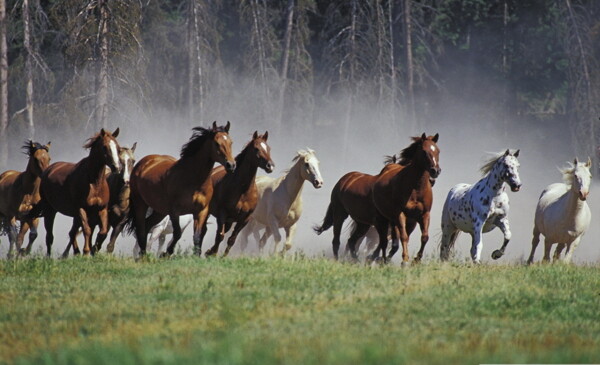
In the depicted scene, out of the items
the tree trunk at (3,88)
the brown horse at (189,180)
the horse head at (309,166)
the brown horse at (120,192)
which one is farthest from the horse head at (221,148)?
the tree trunk at (3,88)

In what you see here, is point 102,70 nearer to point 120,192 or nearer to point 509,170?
point 120,192

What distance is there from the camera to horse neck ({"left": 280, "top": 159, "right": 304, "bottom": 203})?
22750 millimetres

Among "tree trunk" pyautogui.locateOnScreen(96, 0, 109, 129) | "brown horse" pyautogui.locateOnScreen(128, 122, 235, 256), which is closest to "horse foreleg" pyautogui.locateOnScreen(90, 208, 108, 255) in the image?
"brown horse" pyautogui.locateOnScreen(128, 122, 235, 256)

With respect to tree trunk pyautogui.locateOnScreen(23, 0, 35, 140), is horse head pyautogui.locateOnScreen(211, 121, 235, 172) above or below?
below

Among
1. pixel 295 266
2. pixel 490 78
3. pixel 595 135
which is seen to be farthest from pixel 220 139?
pixel 490 78

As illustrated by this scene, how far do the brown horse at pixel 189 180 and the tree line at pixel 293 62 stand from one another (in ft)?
62.8

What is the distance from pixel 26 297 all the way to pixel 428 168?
24.4 feet

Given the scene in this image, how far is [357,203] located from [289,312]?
9602mm

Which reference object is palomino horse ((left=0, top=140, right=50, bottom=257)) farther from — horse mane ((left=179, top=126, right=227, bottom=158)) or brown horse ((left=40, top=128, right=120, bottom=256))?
horse mane ((left=179, top=126, right=227, bottom=158))

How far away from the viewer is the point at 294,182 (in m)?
22.8

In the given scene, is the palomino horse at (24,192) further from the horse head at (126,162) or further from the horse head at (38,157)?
the horse head at (126,162)

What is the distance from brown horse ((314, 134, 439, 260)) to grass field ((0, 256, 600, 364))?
345cm

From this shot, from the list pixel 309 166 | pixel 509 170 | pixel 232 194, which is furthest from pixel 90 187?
pixel 509 170

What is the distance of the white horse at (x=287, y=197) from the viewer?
2242 cm
